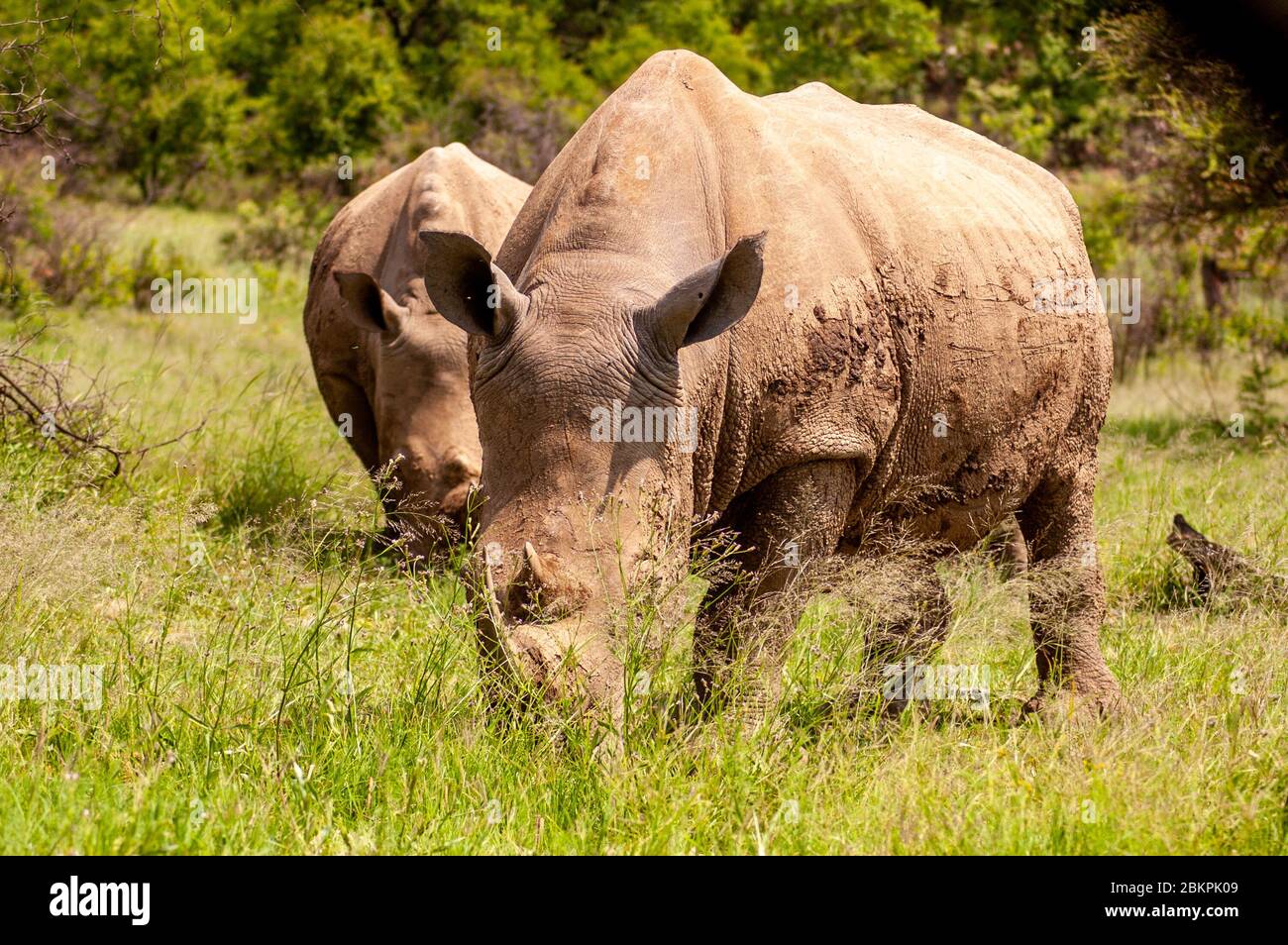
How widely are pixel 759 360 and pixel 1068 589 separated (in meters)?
2.00

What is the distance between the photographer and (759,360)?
175 inches

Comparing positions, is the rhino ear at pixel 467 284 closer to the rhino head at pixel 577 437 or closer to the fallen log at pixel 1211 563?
the rhino head at pixel 577 437

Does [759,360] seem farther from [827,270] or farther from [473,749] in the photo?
[473,749]

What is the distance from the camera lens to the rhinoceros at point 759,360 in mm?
3943

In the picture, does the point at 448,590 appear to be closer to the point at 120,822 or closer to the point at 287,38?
the point at 120,822

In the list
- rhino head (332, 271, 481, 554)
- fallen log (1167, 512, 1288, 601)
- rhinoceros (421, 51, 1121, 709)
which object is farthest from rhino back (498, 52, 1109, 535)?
rhino head (332, 271, 481, 554)

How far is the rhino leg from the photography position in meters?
5.70

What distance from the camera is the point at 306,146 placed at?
2442 centimetres

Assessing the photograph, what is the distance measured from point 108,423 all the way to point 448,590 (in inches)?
99.3

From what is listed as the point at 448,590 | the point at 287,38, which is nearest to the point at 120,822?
the point at 448,590

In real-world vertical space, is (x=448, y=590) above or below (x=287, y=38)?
below

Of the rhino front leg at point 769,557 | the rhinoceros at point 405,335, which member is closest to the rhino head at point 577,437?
the rhino front leg at point 769,557

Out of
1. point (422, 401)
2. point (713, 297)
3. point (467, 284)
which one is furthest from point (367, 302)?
point (713, 297)

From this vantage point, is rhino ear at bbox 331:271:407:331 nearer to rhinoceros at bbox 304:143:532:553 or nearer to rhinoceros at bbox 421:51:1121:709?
rhinoceros at bbox 304:143:532:553
